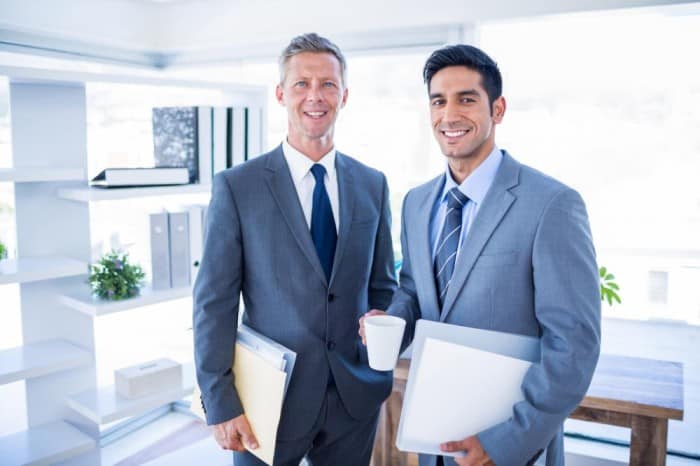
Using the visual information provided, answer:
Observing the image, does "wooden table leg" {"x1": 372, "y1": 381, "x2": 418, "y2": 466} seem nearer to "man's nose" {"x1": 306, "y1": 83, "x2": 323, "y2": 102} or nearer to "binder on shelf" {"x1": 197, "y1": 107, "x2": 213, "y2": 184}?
"binder on shelf" {"x1": 197, "y1": 107, "x2": 213, "y2": 184}

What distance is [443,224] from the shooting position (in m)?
1.50

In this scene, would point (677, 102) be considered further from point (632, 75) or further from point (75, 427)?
point (75, 427)

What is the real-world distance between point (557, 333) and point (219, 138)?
5.29ft

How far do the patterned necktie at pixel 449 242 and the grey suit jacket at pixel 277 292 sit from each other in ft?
1.00

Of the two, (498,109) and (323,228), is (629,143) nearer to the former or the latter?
(498,109)

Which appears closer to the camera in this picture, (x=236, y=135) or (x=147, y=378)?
(x=147, y=378)

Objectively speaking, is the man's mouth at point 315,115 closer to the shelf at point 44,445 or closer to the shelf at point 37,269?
the shelf at point 37,269

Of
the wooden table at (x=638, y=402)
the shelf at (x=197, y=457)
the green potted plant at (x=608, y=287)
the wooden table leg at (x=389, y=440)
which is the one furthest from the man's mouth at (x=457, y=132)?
the shelf at (x=197, y=457)

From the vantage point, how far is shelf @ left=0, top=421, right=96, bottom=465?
2.10 meters

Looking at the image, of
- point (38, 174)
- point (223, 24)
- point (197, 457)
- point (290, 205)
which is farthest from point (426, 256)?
point (197, 457)

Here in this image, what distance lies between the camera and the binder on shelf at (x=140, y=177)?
216cm

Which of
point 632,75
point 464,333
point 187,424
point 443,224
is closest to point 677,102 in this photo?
point 632,75

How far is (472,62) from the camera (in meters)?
1.44

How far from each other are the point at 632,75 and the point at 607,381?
1.25 meters
